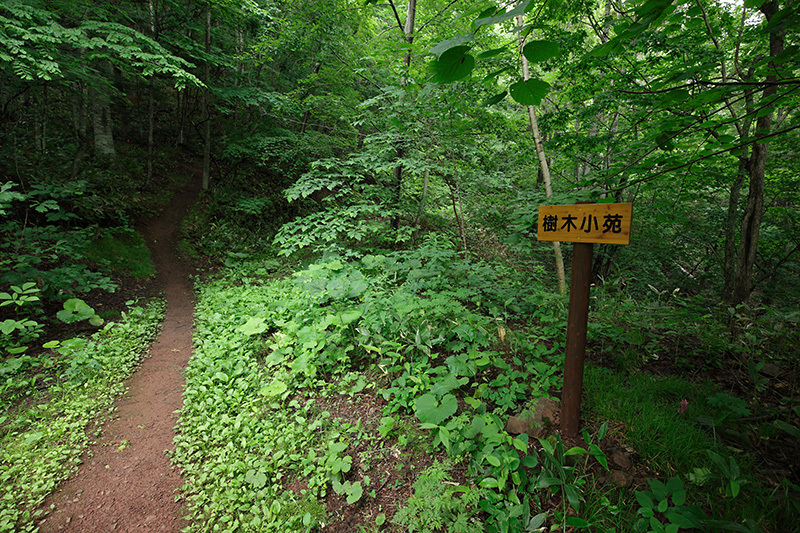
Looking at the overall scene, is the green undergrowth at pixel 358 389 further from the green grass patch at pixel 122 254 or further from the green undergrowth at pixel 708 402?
the green grass patch at pixel 122 254

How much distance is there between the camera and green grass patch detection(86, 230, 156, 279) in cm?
632

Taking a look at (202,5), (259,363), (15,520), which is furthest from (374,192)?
(202,5)

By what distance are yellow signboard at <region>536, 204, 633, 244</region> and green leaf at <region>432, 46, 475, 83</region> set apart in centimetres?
170

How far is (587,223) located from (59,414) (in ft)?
17.6

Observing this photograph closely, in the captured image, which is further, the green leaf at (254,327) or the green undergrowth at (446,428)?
the green leaf at (254,327)

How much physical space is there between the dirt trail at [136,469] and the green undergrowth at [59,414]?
0.12 metres

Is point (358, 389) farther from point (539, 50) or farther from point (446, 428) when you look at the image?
point (539, 50)

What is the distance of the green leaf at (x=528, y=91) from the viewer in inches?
38.6

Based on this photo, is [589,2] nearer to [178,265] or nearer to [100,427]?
[100,427]

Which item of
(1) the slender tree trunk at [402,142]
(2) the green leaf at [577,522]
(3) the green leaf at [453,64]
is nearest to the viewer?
(3) the green leaf at [453,64]

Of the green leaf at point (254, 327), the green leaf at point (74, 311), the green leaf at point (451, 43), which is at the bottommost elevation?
the green leaf at point (254, 327)

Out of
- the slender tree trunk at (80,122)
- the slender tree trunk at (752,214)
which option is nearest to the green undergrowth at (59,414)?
the slender tree trunk at (80,122)

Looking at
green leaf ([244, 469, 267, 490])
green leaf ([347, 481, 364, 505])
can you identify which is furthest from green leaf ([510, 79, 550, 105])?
green leaf ([244, 469, 267, 490])

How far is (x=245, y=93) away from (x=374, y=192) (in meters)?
5.69
